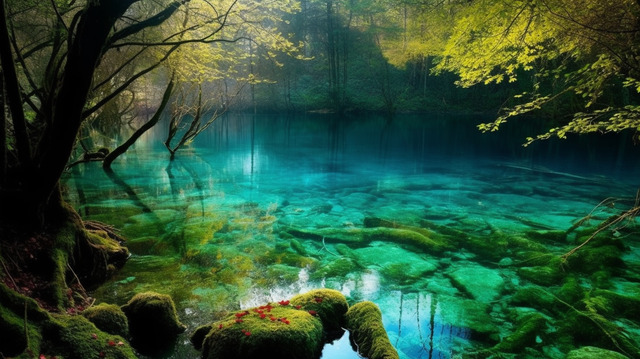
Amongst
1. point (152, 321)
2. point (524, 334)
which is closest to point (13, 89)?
point (152, 321)

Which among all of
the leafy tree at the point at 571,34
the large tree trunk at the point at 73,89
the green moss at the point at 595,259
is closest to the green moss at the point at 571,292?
the green moss at the point at 595,259

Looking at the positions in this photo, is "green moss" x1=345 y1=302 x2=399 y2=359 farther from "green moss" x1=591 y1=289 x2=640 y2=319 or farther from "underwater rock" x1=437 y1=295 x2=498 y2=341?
"green moss" x1=591 y1=289 x2=640 y2=319

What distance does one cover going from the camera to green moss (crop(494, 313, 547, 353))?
16.9 feet

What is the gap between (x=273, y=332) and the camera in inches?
180

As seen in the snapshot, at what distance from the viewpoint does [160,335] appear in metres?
5.17

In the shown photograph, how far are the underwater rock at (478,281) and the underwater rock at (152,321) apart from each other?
4.91 m

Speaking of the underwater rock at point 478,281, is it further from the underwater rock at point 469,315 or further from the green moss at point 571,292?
the green moss at point 571,292

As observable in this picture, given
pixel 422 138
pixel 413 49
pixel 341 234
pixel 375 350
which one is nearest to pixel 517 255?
pixel 341 234

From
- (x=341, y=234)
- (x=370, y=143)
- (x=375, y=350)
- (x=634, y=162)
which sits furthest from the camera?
(x=370, y=143)

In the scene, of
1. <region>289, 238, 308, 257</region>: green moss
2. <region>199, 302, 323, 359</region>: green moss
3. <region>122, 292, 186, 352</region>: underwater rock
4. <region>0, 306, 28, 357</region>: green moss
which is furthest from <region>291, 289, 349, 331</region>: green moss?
<region>0, 306, 28, 357</region>: green moss

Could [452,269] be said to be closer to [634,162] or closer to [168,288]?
[168,288]

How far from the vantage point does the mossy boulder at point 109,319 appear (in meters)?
4.75

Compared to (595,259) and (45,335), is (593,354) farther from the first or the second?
(45,335)

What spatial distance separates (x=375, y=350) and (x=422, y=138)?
2863cm
